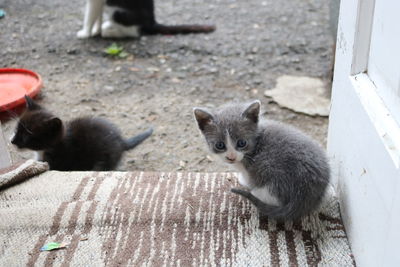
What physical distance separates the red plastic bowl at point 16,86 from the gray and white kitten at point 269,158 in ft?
6.35

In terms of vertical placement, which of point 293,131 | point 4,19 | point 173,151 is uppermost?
point 293,131

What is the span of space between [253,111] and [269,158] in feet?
0.71

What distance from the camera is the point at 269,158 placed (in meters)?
1.75

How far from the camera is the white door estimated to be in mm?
1215

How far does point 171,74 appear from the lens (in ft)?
13.6

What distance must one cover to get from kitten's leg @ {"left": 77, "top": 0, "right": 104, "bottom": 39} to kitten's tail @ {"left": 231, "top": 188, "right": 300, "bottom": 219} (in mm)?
3608

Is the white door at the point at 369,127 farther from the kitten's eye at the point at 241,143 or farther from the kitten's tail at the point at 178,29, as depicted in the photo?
the kitten's tail at the point at 178,29

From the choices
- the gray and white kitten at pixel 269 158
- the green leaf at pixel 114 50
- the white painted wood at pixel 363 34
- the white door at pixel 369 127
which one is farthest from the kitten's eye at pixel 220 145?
the green leaf at pixel 114 50

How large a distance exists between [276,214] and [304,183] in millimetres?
150

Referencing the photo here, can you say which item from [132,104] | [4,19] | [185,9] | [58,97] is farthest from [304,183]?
[4,19]

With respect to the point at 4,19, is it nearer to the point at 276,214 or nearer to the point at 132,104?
the point at 132,104

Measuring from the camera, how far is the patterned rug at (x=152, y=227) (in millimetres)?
1580

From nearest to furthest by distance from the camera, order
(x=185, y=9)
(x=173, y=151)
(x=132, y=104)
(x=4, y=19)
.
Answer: (x=173, y=151), (x=132, y=104), (x=4, y=19), (x=185, y=9)

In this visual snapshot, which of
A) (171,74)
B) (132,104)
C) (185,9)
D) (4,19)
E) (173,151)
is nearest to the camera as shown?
(173,151)
